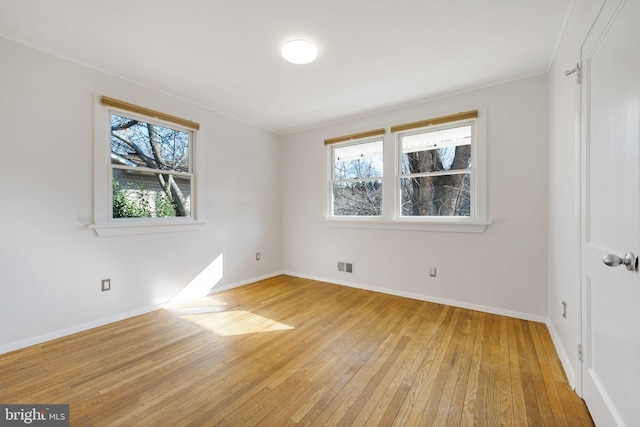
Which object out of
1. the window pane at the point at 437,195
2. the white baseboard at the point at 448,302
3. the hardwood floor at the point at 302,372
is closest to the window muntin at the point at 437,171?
the window pane at the point at 437,195

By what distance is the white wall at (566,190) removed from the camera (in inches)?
63.6

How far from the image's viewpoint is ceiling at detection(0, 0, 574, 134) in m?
1.81

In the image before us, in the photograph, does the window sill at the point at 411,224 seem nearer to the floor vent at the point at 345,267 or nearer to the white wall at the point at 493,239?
the white wall at the point at 493,239

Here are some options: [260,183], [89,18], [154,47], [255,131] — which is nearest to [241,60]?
[154,47]

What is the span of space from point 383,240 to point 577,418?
7.89 ft

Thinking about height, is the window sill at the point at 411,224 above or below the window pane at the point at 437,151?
below

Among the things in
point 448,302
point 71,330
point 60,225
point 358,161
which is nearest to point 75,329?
point 71,330

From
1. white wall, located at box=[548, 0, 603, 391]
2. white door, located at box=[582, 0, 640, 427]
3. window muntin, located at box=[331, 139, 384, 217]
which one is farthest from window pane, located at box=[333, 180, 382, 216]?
white door, located at box=[582, 0, 640, 427]

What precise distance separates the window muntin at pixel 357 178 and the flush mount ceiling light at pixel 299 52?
5.77 feet

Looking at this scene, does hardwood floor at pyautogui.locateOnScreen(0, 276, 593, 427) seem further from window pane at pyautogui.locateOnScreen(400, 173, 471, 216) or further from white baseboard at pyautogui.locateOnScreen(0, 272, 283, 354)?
window pane at pyautogui.locateOnScreen(400, 173, 471, 216)

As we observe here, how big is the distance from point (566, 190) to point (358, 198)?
2415 mm

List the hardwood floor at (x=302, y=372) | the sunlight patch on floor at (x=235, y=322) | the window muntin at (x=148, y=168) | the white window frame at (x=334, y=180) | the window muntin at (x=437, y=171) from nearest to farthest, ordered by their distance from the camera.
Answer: the hardwood floor at (x=302, y=372)
the sunlight patch on floor at (x=235, y=322)
the window muntin at (x=148, y=168)
the window muntin at (x=437, y=171)
the white window frame at (x=334, y=180)

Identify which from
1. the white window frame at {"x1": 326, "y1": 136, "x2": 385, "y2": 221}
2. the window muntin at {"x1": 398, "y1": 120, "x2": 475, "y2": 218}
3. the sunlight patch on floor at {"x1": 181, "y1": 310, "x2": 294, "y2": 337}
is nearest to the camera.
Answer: the sunlight patch on floor at {"x1": 181, "y1": 310, "x2": 294, "y2": 337}

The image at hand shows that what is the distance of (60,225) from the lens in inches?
93.3
